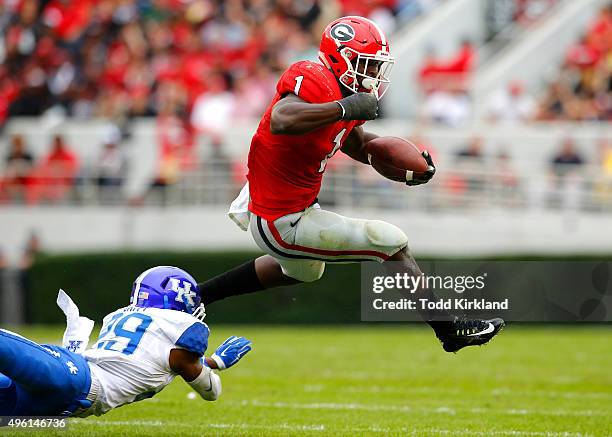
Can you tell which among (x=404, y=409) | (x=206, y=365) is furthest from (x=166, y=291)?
(x=404, y=409)

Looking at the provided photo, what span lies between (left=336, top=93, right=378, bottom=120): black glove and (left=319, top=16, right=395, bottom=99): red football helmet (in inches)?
13.3

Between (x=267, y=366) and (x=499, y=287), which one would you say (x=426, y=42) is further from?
(x=267, y=366)

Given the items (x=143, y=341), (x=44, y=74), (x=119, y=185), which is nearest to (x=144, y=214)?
(x=119, y=185)

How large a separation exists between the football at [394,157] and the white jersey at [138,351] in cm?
154

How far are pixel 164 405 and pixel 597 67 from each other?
33.9 feet

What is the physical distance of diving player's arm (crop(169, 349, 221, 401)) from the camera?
5895mm

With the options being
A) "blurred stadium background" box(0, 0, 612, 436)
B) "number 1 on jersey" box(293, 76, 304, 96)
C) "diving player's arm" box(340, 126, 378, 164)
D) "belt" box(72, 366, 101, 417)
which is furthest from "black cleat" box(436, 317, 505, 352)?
"blurred stadium background" box(0, 0, 612, 436)

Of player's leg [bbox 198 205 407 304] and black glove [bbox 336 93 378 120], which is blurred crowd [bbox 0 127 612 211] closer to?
player's leg [bbox 198 205 407 304]

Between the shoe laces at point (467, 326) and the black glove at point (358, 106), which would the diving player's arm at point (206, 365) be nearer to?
the shoe laces at point (467, 326)

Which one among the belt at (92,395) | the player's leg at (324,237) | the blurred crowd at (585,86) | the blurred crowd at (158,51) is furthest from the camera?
the blurred crowd at (158,51)

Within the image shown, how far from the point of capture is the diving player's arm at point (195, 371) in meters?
5.89

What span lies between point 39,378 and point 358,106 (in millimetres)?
2075

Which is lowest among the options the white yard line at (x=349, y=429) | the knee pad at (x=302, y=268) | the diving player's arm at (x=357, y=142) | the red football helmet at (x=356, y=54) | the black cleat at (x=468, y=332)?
the white yard line at (x=349, y=429)

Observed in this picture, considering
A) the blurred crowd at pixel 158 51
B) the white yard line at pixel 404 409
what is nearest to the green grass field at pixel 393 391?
the white yard line at pixel 404 409
